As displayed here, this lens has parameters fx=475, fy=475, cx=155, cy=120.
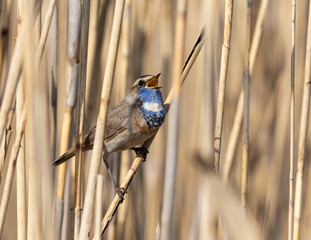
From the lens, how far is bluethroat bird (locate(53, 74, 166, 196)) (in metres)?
2.26

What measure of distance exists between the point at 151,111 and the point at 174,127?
1.04 m

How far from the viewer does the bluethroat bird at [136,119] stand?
89.0 inches

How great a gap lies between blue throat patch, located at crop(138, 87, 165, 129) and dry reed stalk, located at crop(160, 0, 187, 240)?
976 mm

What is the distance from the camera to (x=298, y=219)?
68.3 inches

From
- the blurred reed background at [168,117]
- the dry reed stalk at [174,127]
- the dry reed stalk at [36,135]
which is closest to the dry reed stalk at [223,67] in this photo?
the blurred reed background at [168,117]

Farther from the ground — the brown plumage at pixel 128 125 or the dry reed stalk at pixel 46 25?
the dry reed stalk at pixel 46 25

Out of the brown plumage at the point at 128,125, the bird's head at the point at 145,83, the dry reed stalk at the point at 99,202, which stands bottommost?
the dry reed stalk at the point at 99,202

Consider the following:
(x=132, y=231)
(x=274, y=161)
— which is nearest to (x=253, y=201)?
(x=274, y=161)

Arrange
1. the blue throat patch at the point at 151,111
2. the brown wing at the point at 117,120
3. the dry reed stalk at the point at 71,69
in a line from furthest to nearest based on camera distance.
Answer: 1. the brown wing at the point at 117,120
2. the blue throat patch at the point at 151,111
3. the dry reed stalk at the point at 71,69

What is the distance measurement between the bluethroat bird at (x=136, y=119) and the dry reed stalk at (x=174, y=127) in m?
0.95

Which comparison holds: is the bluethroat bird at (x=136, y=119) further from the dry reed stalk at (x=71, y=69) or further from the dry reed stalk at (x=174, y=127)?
the dry reed stalk at (x=174, y=127)

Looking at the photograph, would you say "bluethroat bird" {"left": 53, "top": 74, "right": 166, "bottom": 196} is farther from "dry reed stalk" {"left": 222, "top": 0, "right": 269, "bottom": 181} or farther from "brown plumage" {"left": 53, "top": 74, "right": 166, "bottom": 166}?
"dry reed stalk" {"left": 222, "top": 0, "right": 269, "bottom": 181}

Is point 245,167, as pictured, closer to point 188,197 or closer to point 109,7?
point 188,197

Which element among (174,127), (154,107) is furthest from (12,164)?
(154,107)
